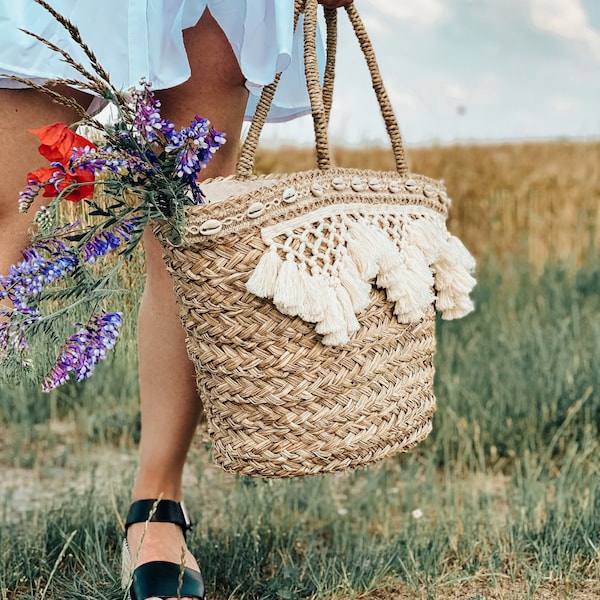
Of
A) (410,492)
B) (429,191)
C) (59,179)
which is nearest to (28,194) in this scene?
(59,179)

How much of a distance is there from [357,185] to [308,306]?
0.72ft

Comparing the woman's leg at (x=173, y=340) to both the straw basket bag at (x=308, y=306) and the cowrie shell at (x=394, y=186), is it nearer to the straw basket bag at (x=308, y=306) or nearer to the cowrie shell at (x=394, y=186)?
the straw basket bag at (x=308, y=306)

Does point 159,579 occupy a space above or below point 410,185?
below

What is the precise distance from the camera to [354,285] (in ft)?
3.90

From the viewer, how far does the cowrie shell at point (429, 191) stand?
138cm

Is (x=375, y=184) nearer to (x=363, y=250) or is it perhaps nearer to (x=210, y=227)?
(x=363, y=250)

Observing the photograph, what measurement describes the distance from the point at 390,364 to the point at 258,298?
261mm

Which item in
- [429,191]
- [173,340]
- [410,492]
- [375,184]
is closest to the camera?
[375,184]

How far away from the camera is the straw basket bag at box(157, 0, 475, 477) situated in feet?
3.83

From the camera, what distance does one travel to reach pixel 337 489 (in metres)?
2.27

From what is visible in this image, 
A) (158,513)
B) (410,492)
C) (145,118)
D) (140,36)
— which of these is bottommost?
(410,492)

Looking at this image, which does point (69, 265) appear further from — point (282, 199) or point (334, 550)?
point (334, 550)

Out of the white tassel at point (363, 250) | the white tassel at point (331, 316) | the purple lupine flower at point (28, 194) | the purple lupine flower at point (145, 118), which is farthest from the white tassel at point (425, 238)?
the purple lupine flower at point (28, 194)

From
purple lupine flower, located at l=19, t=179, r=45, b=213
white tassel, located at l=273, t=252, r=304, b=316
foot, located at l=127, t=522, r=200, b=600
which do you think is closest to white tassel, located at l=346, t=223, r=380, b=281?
white tassel, located at l=273, t=252, r=304, b=316
